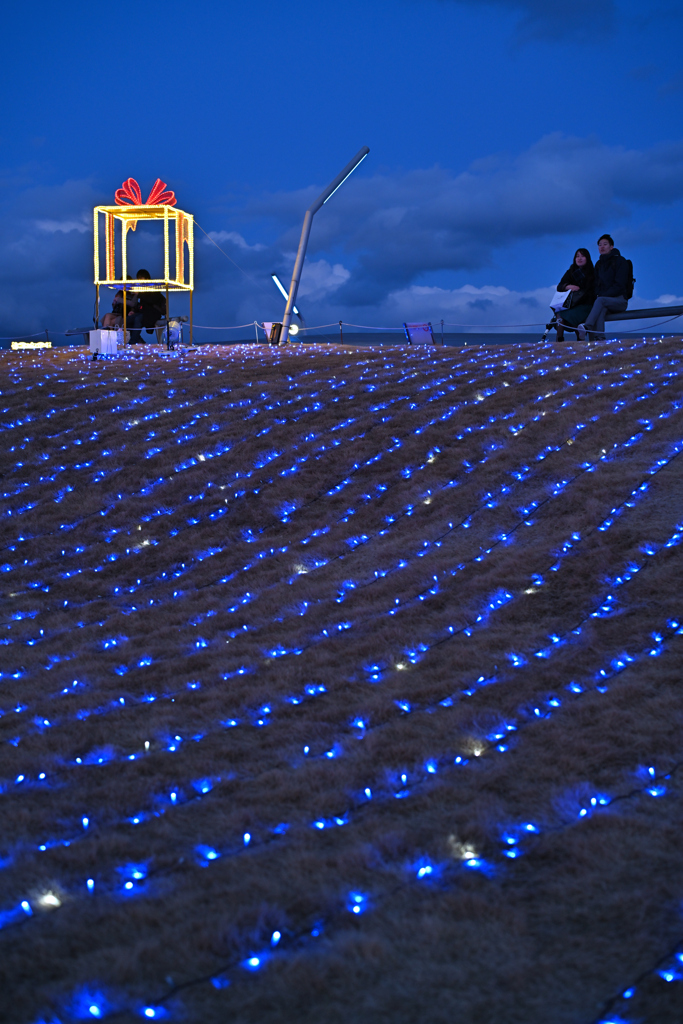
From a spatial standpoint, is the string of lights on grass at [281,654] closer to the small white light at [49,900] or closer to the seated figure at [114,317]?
the small white light at [49,900]

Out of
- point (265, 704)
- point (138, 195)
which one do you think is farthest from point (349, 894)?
point (138, 195)

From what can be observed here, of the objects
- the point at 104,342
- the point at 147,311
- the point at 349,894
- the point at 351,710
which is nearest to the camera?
the point at 349,894

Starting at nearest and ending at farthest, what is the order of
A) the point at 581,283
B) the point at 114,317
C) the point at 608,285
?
the point at 608,285, the point at 581,283, the point at 114,317

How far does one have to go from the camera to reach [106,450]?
19.2 feet

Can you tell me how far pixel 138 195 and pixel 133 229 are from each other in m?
0.52

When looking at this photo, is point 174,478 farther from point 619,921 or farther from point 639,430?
point 619,921

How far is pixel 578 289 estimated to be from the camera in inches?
348

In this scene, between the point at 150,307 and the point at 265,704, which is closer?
the point at 265,704

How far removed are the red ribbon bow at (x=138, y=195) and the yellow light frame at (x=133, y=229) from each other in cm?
14

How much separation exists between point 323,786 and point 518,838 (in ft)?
1.71

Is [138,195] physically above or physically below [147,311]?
above

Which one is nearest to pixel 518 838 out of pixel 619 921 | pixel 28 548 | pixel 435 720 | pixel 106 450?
pixel 619 921

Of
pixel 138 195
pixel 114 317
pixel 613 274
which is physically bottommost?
pixel 114 317

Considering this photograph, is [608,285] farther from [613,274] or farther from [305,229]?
[305,229]
